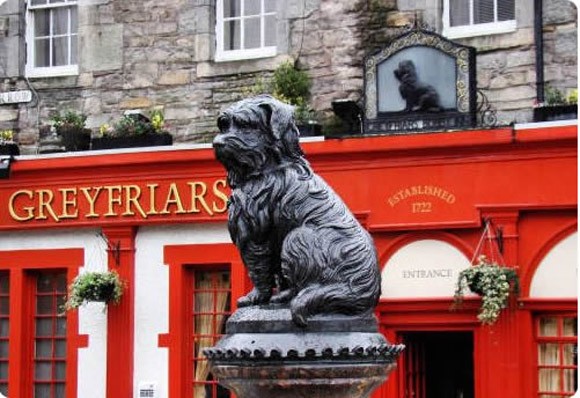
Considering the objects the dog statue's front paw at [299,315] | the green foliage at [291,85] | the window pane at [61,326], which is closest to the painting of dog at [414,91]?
the green foliage at [291,85]

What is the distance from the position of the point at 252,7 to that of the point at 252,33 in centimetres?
31

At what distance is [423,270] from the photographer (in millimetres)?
13508

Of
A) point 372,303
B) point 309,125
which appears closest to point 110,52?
point 309,125

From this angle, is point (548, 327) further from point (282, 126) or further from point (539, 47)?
point (282, 126)

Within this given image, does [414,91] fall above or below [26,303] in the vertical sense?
above

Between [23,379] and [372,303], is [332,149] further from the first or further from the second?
[372,303]

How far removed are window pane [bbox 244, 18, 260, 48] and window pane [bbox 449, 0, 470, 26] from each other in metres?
2.22

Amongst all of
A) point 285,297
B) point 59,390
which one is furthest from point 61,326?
point 285,297

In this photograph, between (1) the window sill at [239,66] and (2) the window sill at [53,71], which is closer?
(1) the window sill at [239,66]

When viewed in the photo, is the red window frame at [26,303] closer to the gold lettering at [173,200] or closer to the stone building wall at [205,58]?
the gold lettering at [173,200]

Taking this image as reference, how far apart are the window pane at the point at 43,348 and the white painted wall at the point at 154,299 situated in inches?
49.6

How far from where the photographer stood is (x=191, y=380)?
48.2 ft

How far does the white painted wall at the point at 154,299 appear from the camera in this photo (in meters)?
14.6

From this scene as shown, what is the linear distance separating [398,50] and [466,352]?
3392 mm
